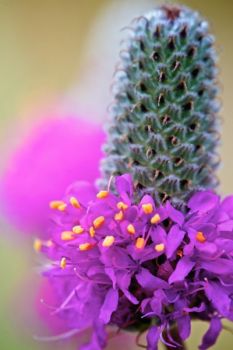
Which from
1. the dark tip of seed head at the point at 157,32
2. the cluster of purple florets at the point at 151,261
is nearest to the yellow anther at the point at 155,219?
the cluster of purple florets at the point at 151,261

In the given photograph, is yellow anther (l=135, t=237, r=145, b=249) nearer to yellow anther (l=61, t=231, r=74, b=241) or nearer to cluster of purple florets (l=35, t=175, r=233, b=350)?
cluster of purple florets (l=35, t=175, r=233, b=350)

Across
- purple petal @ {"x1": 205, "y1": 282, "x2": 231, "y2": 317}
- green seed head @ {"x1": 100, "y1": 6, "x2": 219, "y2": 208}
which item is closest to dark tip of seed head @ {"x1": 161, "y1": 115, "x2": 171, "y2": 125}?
green seed head @ {"x1": 100, "y1": 6, "x2": 219, "y2": 208}

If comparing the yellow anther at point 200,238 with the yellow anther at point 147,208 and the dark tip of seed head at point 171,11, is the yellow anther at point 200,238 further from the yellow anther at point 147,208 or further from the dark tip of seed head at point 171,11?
the dark tip of seed head at point 171,11

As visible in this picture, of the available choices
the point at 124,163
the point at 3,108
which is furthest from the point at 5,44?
the point at 124,163

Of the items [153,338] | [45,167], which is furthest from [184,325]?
[45,167]

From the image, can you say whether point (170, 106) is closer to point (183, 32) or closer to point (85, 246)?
point (183, 32)

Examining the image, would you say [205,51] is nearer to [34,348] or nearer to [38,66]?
[34,348]
